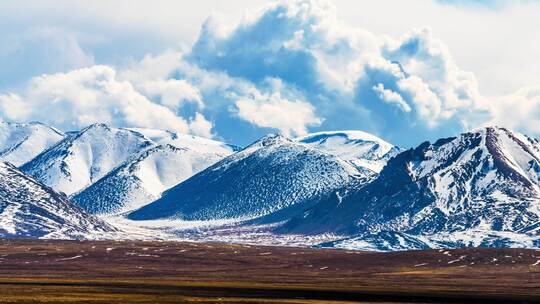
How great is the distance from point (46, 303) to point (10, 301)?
248 inches

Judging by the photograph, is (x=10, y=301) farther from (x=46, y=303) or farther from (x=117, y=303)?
(x=117, y=303)

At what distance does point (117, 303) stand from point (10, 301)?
18823mm

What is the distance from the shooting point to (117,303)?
199875 mm

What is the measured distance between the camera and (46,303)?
647 feet

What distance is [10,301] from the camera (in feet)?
→ 645

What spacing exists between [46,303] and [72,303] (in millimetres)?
4836

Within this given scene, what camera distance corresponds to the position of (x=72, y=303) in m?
200

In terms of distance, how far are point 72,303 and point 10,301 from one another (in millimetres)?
10903

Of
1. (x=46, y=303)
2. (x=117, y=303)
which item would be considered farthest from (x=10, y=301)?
(x=117, y=303)

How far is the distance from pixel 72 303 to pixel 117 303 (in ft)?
26.4

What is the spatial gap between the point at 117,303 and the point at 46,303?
1256cm
